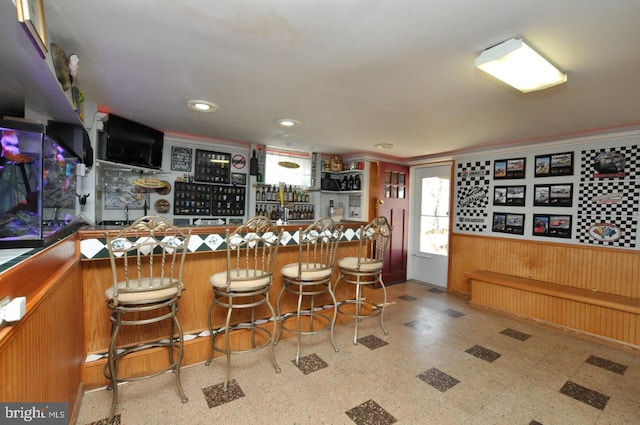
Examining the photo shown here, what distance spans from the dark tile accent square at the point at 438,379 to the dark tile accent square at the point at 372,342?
52cm

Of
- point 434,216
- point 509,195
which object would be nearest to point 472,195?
point 509,195

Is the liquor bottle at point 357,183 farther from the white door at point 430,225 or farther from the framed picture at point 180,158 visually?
the framed picture at point 180,158

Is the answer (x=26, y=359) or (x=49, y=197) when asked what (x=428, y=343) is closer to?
(x=26, y=359)

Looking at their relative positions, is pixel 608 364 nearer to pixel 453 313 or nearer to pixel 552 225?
pixel 453 313

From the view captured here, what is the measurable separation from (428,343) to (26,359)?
2.87 metres

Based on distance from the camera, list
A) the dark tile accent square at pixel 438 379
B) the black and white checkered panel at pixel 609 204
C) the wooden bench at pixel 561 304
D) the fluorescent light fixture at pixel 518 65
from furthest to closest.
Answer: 1. the black and white checkered panel at pixel 609 204
2. the wooden bench at pixel 561 304
3. the dark tile accent square at pixel 438 379
4. the fluorescent light fixture at pixel 518 65

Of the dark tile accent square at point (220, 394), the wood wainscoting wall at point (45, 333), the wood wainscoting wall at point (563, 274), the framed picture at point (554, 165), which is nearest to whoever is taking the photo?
the wood wainscoting wall at point (45, 333)

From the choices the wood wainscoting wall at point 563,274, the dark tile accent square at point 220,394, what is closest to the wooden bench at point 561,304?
the wood wainscoting wall at point 563,274

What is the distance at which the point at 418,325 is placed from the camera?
3273mm

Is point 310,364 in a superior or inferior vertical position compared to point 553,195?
inferior

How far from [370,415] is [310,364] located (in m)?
0.69

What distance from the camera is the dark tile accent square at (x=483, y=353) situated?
2572 millimetres

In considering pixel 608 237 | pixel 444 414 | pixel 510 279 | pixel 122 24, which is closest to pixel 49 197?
pixel 122 24

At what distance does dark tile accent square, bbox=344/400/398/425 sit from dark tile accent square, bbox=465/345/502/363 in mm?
1277
